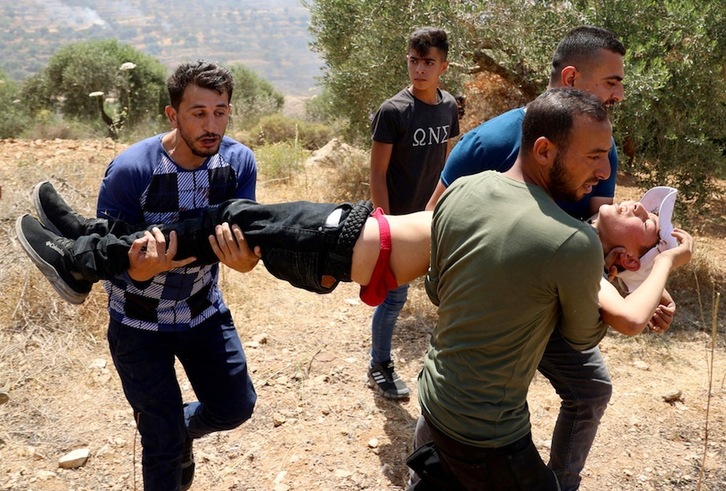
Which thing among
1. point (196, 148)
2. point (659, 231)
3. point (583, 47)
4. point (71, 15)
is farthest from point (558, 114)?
point (71, 15)

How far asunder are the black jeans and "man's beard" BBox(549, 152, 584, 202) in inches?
25.6

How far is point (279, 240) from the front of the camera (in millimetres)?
2061

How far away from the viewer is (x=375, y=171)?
131 inches

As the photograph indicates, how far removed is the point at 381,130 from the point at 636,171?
2.94 m

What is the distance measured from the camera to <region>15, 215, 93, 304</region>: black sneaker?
2.24m

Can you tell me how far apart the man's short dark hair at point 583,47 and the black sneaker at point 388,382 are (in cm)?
185

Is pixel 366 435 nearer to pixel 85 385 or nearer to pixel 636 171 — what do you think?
pixel 85 385

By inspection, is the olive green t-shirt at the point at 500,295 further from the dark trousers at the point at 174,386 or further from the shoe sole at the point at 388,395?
the shoe sole at the point at 388,395

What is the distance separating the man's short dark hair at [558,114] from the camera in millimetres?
1555

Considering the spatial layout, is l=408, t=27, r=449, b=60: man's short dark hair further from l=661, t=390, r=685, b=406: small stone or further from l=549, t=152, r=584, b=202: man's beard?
l=661, t=390, r=685, b=406: small stone

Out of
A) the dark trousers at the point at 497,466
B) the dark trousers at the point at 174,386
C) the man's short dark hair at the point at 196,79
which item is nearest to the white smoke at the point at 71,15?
the man's short dark hair at the point at 196,79

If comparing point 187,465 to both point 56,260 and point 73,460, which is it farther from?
point 56,260

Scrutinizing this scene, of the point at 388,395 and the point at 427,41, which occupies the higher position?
the point at 427,41

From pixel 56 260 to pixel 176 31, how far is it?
120067mm
